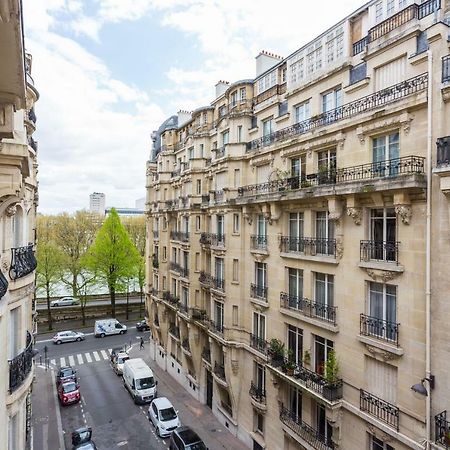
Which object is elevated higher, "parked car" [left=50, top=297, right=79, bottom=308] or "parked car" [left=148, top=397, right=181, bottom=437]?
"parked car" [left=50, top=297, right=79, bottom=308]

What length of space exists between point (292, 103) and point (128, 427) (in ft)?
77.6

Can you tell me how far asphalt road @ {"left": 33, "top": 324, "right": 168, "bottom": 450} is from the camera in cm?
2211

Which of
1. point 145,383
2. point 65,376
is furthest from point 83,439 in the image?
point 65,376

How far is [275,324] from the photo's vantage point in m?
19.1

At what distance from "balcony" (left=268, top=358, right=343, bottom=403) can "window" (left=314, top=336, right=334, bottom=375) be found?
38cm

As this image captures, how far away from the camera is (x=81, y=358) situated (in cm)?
3616

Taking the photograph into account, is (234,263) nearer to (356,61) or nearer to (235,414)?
(235,414)

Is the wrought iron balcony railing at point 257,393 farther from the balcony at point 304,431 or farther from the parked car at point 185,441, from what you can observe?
the parked car at point 185,441

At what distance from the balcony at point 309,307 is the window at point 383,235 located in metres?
3.28

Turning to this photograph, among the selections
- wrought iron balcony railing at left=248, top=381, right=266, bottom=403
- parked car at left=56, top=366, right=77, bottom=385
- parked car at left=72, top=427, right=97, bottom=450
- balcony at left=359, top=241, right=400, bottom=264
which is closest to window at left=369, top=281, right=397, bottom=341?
balcony at left=359, top=241, right=400, bottom=264

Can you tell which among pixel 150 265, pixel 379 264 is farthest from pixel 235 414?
pixel 150 265

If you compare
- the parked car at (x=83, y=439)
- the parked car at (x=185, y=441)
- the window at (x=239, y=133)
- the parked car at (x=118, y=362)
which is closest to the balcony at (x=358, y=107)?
the window at (x=239, y=133)

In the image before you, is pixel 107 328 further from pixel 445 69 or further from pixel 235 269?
pixel 445 69

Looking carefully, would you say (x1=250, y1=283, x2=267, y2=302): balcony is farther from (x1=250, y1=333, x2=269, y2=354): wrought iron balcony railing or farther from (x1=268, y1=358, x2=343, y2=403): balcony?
(x1=268, y1=358, x2=343, y2=403): balcony
